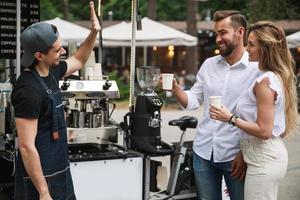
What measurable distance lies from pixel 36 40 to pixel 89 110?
5.12 ft

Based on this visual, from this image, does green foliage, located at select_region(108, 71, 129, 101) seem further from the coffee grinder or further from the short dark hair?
the short dark hair

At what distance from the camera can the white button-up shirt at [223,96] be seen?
3.38 m

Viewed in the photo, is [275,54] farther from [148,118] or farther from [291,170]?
[291,170]

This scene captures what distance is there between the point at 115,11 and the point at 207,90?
3043 centimetres

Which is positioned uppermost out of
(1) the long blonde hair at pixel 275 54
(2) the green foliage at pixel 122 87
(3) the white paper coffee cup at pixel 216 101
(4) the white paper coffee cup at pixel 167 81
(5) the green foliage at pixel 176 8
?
(5) the green foliage at pixel 176 8

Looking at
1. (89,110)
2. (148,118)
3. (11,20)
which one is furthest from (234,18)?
(11,20)

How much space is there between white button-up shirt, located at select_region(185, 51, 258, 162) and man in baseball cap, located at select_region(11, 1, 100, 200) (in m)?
0.99

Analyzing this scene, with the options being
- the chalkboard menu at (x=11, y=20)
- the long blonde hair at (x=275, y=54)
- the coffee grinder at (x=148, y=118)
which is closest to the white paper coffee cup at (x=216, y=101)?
the long blonde hair at (x=275, y=54)

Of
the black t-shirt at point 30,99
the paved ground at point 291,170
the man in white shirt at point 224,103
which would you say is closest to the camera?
the black t-shirt at point 30,99

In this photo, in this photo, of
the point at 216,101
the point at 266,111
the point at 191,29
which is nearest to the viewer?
the point at 266,111

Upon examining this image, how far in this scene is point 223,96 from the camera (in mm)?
3414

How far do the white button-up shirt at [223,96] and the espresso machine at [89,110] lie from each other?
89cm

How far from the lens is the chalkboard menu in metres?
5.66

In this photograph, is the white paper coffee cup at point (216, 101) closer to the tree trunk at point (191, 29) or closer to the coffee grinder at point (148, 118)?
the coffee grinder at point (148, 118)
